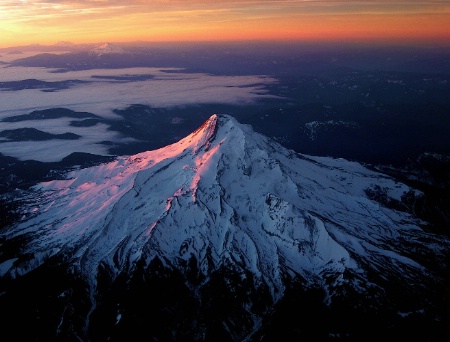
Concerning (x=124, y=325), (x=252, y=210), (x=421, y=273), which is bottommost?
(x=124, y=325)

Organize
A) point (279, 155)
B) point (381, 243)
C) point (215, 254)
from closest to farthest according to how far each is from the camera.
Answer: point (215, 254) < point (381, 243) < point (279, 155)

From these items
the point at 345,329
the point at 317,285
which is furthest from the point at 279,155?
the point at 345,329

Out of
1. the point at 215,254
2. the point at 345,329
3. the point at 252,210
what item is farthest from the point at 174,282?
the point at 345,329

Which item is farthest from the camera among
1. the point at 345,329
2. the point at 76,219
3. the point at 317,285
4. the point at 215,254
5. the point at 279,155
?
the point at 279,155

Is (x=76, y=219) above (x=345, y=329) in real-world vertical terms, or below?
above

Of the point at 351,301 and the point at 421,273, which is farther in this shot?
the point at 421,273

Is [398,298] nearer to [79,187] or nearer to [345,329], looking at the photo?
[345,329]
